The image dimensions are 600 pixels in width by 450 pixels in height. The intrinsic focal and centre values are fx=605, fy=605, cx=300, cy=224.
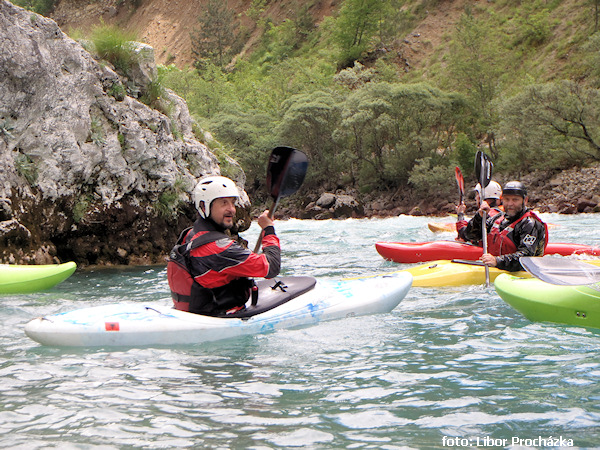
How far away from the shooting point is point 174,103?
989 centimetres

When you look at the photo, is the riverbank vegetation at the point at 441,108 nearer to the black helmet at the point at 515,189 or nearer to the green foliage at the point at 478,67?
the green foliage at the point at 478,67

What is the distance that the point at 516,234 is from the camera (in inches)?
235

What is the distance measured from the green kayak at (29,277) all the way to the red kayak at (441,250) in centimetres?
425

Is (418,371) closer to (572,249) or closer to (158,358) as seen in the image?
(158,358)

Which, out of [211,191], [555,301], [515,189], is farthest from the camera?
[515,189]

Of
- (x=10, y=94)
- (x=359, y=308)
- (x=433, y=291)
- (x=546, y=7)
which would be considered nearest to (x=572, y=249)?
(x=433, y=291)

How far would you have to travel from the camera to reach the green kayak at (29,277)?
6191 mm

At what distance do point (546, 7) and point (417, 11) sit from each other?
10134 millimetres

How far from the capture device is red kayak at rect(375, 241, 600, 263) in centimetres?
773

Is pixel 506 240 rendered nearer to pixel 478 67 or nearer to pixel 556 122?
pixel 556 122

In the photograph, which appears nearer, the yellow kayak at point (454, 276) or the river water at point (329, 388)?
the river water at point (329, 388)

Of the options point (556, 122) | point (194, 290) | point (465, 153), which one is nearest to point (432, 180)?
point (465, 153)

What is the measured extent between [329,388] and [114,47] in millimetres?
7537

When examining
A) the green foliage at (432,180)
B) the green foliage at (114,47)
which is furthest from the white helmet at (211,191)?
the green foliage at (432,180)
